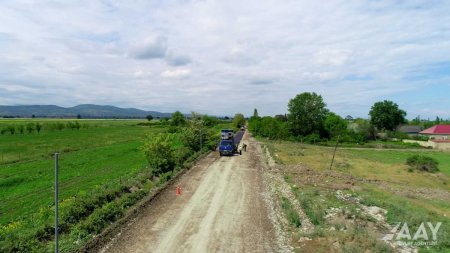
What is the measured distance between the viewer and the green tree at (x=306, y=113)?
85062mm

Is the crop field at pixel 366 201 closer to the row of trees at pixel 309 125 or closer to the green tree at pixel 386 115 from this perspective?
the row of trees at pixel 309 125

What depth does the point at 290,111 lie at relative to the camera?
86.8 metres

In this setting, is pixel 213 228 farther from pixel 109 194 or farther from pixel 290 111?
pixel 290 111

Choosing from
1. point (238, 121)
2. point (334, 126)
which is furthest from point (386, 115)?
point (238, 121)

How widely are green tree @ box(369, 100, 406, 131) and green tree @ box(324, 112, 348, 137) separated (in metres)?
28.3

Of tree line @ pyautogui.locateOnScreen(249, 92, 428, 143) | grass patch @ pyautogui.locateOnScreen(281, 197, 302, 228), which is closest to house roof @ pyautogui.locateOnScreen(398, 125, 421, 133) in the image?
tree line @ pyautogui.locateOnScreen(249, 92, 428, 143)

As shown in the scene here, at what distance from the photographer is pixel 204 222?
1545 centimetres

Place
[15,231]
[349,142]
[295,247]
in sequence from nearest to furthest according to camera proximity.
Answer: [295,247] < [15,231] < [349,142]

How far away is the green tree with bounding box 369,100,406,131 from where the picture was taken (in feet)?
369

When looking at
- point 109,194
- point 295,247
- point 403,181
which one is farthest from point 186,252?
point 403,181

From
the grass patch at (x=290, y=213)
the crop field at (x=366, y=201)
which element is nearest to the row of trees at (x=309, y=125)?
the crop field at (x=366, y=201)

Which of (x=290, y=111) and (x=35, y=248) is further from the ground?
(x=290, y=111)

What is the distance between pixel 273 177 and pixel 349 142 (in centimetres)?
6366

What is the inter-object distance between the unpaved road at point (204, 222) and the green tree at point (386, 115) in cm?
10226
